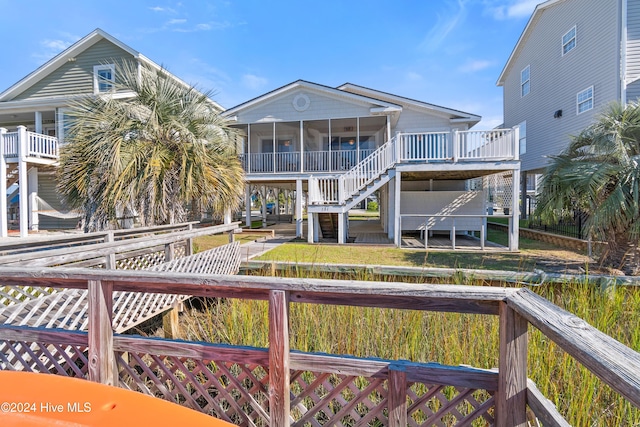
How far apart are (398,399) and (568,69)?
1630 cm

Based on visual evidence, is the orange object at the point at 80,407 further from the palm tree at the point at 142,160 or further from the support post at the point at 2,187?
the support post at the point at 2,187

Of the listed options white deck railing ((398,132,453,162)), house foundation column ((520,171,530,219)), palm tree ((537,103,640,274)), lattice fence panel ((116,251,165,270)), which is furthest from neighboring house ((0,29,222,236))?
house foundation column ((520,171,530,219))

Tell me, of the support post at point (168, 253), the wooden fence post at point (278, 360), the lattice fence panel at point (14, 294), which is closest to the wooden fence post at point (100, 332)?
the wooden fence post at point (278, 360)

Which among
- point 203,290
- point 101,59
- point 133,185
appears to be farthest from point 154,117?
point 101,59

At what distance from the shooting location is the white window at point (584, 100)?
11554 millimetres

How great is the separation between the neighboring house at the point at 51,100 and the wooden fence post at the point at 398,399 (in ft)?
50.3

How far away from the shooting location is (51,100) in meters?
14.3

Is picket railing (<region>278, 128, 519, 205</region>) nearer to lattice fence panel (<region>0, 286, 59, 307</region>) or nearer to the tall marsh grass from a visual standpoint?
the tall marsh grass

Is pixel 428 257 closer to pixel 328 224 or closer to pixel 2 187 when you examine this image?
pixel 328 224

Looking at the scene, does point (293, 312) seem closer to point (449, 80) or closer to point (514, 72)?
point (449, 80)

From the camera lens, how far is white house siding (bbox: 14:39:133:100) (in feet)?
50.8

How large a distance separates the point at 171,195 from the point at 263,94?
311 inches

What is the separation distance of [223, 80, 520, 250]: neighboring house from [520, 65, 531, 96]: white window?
18.6 feet

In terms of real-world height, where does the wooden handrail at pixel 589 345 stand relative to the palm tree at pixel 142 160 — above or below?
below
